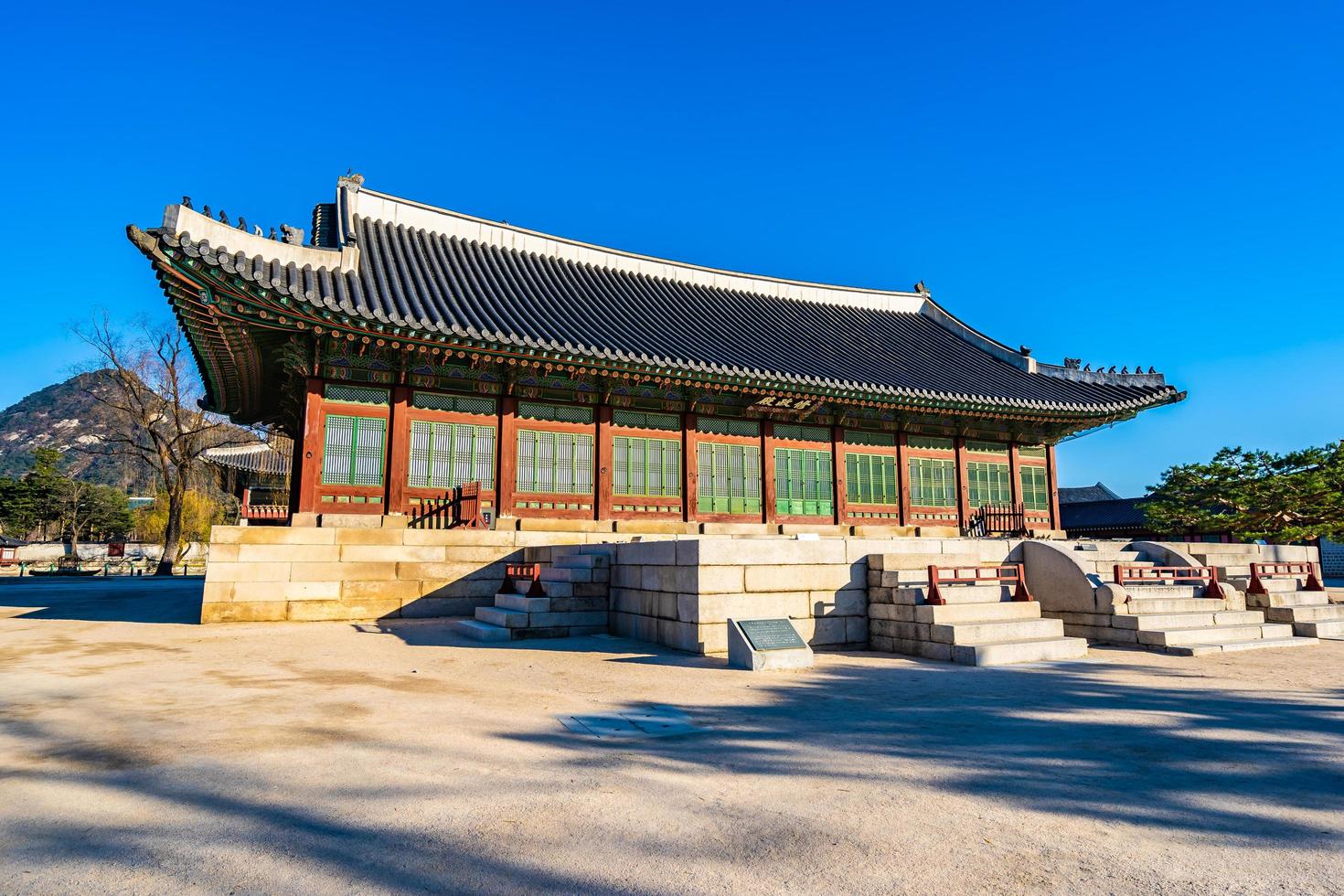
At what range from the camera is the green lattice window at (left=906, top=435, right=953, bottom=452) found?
2191 cm

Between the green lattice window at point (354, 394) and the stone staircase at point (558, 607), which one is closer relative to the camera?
the stone staircase at point (558, 607)

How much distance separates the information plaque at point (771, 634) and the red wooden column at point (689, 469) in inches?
372

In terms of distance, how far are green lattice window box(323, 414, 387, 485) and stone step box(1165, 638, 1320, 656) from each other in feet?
47.3

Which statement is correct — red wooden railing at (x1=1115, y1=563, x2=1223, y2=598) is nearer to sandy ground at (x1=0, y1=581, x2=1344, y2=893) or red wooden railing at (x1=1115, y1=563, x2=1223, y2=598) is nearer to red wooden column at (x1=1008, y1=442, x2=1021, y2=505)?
sandy ground at (x1=0, y1=581, x2=1344, y2=893)

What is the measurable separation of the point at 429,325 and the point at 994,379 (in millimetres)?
17057

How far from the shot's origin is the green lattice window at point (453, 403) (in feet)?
54.7

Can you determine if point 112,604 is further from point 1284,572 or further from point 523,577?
point 1284,572

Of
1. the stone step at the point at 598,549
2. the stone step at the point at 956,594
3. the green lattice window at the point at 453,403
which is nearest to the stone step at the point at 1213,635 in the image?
the stone step at the point at 956,594

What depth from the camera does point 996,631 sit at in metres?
9.73

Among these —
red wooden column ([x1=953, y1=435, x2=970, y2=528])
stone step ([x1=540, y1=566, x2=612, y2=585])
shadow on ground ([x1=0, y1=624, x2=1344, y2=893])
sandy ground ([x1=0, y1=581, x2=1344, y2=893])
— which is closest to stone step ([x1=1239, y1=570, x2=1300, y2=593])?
sandy ground ([x1=0, y1=581, x2=1344, y2=893])

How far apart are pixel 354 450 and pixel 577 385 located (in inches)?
204

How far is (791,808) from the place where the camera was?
158 inches

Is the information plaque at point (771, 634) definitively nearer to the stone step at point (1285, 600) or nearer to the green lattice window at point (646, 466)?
the stone step at point (1285, 600)

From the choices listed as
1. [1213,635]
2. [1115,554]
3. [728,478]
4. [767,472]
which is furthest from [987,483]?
[1213,635]
